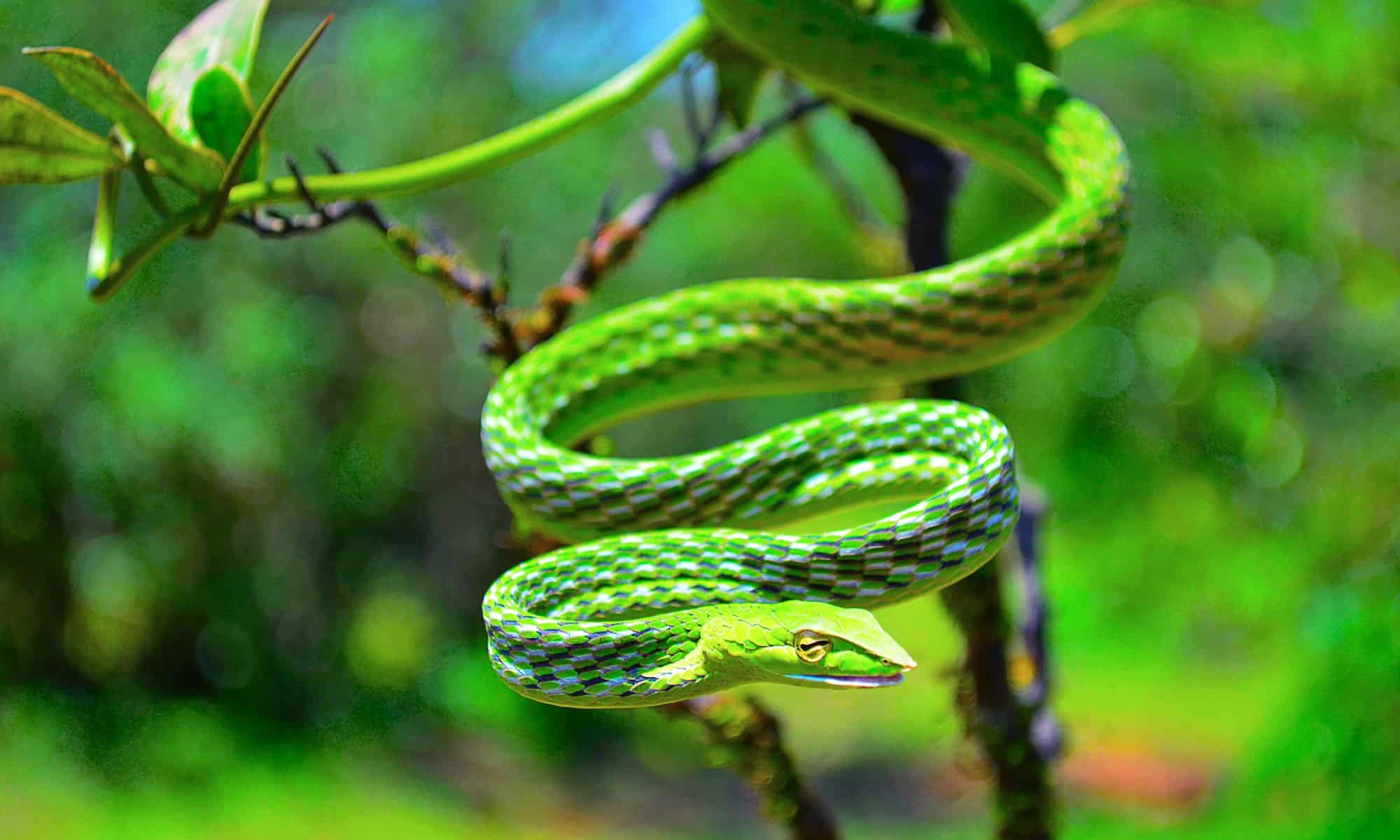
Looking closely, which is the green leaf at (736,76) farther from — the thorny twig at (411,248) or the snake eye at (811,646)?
the snake eye at (811,646)

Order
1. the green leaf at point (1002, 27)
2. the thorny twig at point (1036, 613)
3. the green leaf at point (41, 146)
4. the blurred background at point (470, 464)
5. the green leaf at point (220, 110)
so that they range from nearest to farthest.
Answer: the green leaf at point (41, 146), the green leaf at point (220, 110), the green leaf at point (1002, 27), the thorny twig at point (1036, 613), the blurred background at point (470, 464)

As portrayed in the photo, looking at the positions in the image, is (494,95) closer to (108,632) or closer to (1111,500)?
(108,632)

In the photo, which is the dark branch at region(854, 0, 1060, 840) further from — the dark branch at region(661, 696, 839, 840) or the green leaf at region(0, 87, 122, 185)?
the green leaf at region(0, 87, 122, 185)

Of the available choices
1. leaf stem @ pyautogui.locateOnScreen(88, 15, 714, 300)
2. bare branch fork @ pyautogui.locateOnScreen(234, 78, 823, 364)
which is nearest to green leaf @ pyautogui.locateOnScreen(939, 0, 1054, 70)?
bare branch fork @ pyautogui.locateOnScreen(234, 78, 823, 364)

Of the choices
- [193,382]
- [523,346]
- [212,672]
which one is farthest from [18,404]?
[523,346]

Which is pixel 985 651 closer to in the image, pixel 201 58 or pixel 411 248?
pixel 411 248

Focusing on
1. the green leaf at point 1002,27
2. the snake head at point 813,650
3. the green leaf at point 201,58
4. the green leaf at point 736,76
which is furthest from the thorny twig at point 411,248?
the green leaf at point 1002,27

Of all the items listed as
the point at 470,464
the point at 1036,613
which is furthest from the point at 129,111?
the point at 470,464
